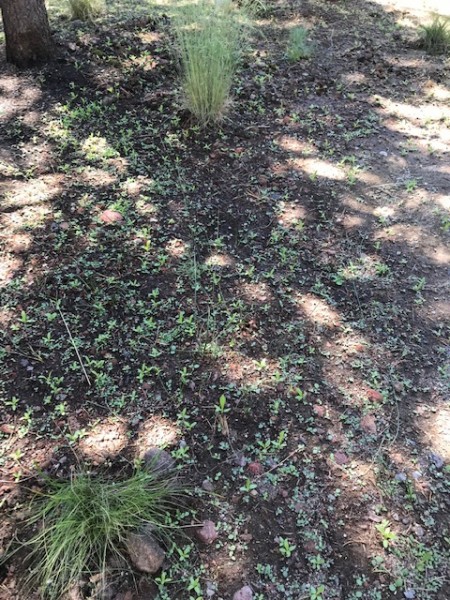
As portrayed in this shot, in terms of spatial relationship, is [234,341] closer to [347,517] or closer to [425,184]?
[347,517]

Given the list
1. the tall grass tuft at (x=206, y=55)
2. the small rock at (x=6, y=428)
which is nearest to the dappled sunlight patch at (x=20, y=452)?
the small rock at (x=6, y=428)

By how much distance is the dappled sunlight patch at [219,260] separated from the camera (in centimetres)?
268

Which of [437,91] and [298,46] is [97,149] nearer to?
[298,46]

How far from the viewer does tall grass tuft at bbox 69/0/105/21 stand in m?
4.59

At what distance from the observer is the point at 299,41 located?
4488 millimetres

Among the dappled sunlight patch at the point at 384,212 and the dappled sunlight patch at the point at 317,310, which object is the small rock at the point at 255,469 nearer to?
the dappled sunlight patch at the point at 317,310

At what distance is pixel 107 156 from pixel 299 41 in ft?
7.82

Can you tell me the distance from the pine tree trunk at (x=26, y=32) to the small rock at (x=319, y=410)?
3494 millimetres

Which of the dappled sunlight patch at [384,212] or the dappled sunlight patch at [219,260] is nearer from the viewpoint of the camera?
the dappled sunlight patch at [219,260]

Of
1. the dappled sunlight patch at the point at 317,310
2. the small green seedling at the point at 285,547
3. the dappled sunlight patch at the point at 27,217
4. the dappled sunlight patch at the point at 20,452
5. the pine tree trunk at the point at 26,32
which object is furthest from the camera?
the pine tree trunk at the point at 26,32

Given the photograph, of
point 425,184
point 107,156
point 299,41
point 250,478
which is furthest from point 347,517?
point 299,41

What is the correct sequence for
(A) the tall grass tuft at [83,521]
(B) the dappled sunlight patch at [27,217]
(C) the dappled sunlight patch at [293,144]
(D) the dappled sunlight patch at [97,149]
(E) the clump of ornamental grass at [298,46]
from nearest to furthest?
(A) the tall grass tuft at [83,521] → (B) the dappled sunlight patch at [27,217] → (D) the dappled sunlight patch at [97,149] → (C) the dappled sunlight patch at [293,144] → (E) the clump of ornamental grass at [298,46]

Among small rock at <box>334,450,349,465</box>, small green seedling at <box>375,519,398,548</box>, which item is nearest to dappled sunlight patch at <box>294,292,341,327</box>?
small rock at <box>334,450,349,465</box>

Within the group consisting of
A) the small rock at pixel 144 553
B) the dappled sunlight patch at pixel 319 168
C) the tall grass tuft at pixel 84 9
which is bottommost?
the small rock at pixel 144 553
